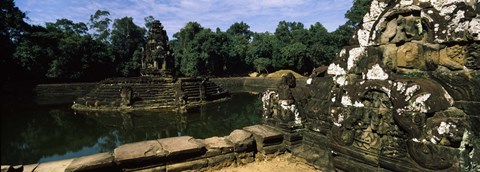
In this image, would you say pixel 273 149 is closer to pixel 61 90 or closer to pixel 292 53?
pixel 61 90

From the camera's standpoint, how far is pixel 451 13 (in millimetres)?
1920

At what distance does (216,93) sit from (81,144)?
41.1 feet

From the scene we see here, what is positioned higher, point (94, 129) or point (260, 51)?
point (260, 51)

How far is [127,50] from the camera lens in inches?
1689

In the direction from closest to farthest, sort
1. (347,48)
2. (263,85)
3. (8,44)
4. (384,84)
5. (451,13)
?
(451,13), (384,84), (347,48), (8,44), (263,85)

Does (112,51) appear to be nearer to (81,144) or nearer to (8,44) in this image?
(8,44)

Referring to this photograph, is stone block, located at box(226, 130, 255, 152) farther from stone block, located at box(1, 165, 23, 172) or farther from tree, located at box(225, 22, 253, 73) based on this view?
tree, located at box(225, 22, 253, 73)

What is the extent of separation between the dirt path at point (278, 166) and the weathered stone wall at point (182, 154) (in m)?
0.08

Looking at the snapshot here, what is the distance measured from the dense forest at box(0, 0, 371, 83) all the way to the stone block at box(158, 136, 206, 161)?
24.4 meters

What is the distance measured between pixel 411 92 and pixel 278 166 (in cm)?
197

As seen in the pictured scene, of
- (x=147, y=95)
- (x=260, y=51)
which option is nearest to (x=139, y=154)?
(x=147, y=95)

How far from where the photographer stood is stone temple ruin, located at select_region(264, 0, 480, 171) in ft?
5.86

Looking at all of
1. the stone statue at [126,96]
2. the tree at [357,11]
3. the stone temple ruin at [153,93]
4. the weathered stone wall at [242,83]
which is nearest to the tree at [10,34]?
the stone temple ruin at [153,93]

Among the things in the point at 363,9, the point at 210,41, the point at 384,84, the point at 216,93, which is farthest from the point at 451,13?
the point at 210,41
